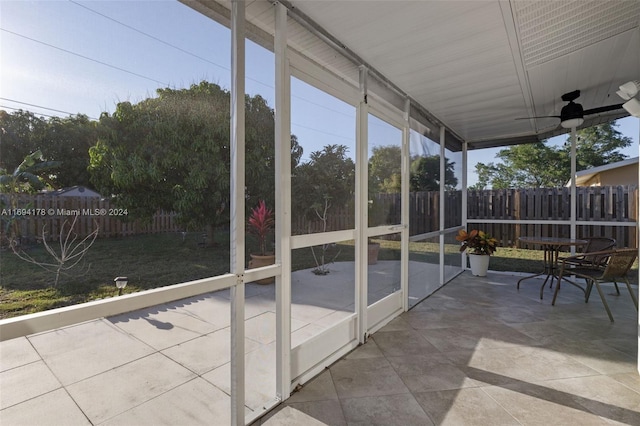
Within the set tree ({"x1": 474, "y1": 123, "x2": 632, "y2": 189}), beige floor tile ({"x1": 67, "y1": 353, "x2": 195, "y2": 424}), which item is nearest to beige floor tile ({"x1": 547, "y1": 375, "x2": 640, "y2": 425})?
beige floor tile ({"x1": 67, "y1": 353, "x2": 195, "y2": 424})

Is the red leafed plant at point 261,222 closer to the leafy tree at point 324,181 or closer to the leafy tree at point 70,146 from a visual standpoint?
the leafy tree at point 324,181

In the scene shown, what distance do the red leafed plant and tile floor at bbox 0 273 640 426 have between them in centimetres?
28

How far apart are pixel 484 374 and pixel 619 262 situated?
222 cm

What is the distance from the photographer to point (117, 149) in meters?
1.17

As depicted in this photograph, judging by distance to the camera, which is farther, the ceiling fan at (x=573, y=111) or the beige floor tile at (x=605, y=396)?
the ceiling fan at (x=573, y=111)

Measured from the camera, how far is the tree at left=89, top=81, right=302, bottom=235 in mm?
1161

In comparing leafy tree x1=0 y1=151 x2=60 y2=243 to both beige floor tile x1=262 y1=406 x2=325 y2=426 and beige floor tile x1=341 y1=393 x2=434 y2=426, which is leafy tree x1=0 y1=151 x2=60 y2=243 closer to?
beige floor tile x1=262 y1=406 x2=325 y2=426

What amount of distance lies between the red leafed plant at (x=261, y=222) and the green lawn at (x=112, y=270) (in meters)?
0.21

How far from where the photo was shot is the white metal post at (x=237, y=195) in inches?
63.7

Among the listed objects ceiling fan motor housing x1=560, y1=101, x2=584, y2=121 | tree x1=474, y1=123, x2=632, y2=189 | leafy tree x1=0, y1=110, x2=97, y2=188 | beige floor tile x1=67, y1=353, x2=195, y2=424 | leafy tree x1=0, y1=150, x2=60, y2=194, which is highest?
tree x1=474, y1=123, x2=632, y2=189

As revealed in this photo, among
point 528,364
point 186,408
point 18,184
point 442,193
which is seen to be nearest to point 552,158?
point 442,193

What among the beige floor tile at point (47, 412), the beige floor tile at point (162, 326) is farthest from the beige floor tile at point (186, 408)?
the beige floor tile at point (162, 326)

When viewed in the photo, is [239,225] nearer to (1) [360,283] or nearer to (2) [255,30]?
(2) [255,30]

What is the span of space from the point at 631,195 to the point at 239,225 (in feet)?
22.4
